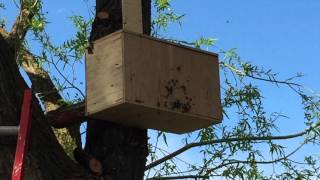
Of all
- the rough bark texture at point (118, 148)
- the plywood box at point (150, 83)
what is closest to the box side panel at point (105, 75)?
the plywood box at point (150, 83)

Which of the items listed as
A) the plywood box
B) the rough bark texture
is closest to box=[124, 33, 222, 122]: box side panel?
the plywood box

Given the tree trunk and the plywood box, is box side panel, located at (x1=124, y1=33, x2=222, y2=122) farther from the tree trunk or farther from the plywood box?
the tree trunk

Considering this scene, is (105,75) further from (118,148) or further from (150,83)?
(118,148)

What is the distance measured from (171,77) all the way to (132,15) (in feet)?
0.93

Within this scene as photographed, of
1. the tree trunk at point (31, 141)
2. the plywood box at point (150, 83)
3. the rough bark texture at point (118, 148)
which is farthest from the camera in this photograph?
the rough bark texture at point (118, 148)

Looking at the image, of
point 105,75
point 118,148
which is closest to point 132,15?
point 105,75

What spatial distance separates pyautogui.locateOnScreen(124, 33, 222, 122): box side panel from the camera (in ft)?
8.05

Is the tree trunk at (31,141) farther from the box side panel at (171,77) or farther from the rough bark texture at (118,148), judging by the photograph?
the box side panel at (171,77)

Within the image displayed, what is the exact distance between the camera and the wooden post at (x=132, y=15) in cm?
254

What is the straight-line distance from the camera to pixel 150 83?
2480 millimetres

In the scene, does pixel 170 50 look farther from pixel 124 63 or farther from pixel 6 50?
pixel 6 50

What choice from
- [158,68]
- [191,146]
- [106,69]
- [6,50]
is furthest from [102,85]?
[191,146]

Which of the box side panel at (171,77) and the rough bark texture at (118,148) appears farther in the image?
the rough bark texture at (118,148)

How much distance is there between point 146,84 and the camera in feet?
8.07
